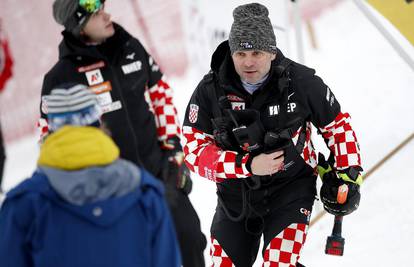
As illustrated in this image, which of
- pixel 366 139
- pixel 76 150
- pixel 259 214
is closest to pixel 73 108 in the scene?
pixel 76 150

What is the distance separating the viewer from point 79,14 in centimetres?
272

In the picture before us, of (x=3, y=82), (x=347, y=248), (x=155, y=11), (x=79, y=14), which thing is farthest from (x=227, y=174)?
(x=155, y=11)

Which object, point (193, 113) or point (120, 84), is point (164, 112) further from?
point (120, 84)

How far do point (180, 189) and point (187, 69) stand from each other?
4.95 metres

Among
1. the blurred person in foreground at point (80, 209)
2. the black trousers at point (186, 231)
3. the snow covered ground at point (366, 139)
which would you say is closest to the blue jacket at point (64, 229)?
the blurred person in foreground at point (80, 209)

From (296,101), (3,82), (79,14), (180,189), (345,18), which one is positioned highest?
(79,14)

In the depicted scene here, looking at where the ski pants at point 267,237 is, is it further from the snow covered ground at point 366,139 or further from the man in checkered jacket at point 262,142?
the snow covered ground at point 366,139

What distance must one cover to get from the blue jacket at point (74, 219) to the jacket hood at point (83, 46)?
94 cm

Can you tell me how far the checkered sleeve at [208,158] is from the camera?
2.82m

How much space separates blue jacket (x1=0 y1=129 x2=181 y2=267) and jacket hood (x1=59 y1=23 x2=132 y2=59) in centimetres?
94

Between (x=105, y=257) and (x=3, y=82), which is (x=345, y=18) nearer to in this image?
(x=3, y=82)

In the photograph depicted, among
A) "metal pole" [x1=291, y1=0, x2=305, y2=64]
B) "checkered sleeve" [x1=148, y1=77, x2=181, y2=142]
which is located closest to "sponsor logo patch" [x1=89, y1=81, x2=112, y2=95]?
"checkered sleeve" [x1=148, y1=77, x2=181, y2=142]

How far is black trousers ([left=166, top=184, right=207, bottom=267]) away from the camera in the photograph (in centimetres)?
277

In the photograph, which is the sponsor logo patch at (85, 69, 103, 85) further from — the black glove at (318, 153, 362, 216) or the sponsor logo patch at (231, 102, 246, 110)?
the black glove at (318, 153, 362, 216)
